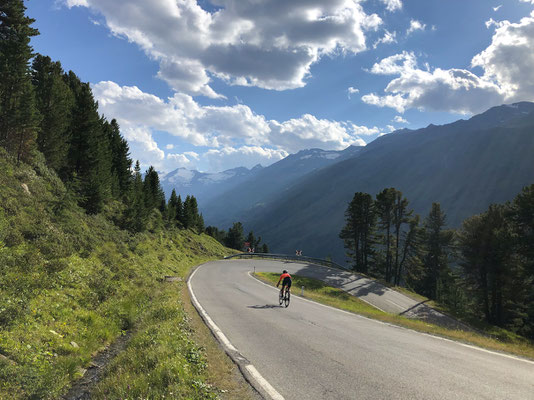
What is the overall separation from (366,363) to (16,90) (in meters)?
33.5

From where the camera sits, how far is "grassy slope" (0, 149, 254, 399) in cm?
572

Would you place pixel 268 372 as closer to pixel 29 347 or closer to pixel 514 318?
pixel 29 347

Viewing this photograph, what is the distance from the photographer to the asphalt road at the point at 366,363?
5316 millimetres

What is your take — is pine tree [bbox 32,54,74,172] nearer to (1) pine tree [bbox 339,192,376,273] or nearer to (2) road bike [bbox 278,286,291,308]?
(2) road bike [bbox 278,286,291,308]

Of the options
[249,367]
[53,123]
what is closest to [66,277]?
[249,367]

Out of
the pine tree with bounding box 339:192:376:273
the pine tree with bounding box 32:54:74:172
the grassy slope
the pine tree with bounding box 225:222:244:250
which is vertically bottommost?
the pine tree with bounding box 225:222:244:250

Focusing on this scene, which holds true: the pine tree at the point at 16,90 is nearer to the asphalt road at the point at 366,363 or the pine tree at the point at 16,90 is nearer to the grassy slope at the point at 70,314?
the grassy slope at the point at 70,314

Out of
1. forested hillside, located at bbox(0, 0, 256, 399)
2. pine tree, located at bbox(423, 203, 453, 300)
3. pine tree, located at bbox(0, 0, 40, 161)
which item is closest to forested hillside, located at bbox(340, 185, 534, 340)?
pine tree, located at bbox(423, 203, 453, 300)

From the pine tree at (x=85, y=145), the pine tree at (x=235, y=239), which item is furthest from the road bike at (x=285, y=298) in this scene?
the pine tree at (x=235, y=239)

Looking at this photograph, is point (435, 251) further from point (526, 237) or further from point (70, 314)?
point (70, 314)

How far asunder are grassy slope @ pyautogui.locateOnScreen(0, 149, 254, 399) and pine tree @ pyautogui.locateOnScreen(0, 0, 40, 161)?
3.32 metres

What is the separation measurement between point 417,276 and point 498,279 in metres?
19.2

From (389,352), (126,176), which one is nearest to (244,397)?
(389,352)

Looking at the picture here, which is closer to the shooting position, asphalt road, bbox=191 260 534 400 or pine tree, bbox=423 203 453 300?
asphalt road, bbox=191 260 534 400
